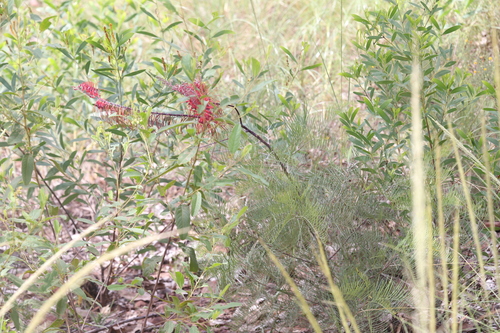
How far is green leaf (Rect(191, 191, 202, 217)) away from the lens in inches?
59.8

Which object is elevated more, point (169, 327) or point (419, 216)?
point (419, 216)

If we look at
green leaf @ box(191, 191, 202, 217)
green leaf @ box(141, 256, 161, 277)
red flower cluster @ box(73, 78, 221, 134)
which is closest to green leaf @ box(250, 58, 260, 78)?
red flower cluster @ box(73, 78, 221, 134)

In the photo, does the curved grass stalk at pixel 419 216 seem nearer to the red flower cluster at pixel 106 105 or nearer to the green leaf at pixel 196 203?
the green leaf at pixel 196 203

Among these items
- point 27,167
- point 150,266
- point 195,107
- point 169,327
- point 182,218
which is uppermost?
point 195,107

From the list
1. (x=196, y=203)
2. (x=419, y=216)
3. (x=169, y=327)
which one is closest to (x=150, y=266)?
(x=169, y=327)

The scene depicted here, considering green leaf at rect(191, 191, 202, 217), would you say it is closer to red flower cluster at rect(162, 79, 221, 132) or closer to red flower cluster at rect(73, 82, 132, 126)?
red flower cluster at rect(162, 79, 221, 132)

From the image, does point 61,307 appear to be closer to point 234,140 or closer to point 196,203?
point 196,203

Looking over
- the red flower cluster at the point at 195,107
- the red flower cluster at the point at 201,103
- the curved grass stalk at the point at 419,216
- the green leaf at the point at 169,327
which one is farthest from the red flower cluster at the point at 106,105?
the curved grass stalk at the point at 419,216

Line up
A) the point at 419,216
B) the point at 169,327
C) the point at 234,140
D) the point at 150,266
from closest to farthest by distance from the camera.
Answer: the point at 419,216
the point at 234,140
the point at 169,327
the point at 150,266

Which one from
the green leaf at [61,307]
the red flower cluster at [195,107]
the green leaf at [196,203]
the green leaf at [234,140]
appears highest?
the red flower cluster at [195,107]

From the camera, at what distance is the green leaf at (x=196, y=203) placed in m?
1.52

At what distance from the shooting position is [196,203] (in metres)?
1.54

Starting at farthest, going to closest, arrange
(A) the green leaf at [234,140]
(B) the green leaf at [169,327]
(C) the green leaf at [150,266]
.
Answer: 1. (C) the green leaf at [150,266]
2. (B) the green leaf at [169,327]
3. (A) the green leaf at [234,140]

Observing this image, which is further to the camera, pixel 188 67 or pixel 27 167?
pixel 27 167
